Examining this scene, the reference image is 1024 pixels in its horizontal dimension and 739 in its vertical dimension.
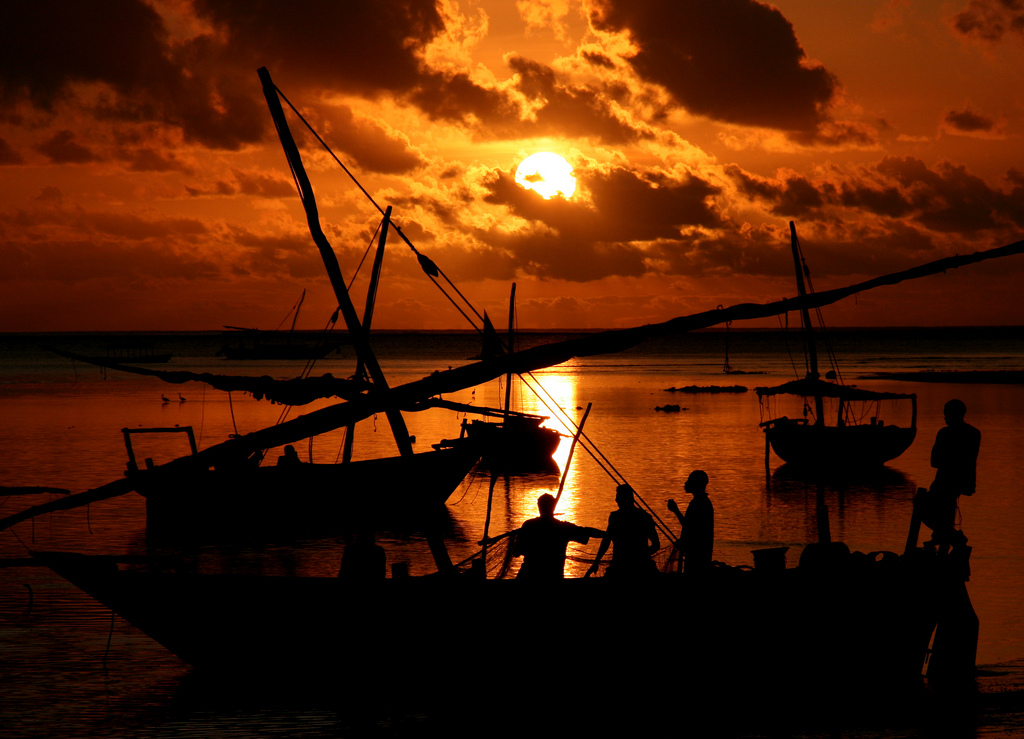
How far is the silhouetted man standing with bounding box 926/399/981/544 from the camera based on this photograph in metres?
12.1

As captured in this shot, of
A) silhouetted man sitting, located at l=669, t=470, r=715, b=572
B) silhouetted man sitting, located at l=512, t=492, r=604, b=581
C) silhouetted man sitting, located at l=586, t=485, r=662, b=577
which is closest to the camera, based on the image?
silhouetted man sitting, located at l=512, t=492, r=604, b=581

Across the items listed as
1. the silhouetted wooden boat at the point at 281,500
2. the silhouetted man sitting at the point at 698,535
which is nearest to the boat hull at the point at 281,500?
the silhouetted wooden boat at the point at 281,500

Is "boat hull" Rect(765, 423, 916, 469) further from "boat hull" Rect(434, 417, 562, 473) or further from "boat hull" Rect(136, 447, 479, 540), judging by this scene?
"boat hull" Rect(136, 447, 479, 540)

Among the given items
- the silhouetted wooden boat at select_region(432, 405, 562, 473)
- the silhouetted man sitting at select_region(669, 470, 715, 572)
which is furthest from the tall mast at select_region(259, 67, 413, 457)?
the silhouetted wooden boat at select_region(432, 405, 562, 473)

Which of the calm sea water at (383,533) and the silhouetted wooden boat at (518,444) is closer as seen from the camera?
the calm sea water at (383,533)

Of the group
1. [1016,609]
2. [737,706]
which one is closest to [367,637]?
[737,706]

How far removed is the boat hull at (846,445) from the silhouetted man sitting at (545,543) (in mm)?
22453

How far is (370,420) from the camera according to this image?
53.5 metres

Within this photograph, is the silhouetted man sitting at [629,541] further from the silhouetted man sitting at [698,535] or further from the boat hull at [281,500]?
the boat hull at [281,500]

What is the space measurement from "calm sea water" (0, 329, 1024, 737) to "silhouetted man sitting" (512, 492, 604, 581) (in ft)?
2.22

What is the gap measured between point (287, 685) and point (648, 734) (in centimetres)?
459

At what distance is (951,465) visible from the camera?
12125 millimetres

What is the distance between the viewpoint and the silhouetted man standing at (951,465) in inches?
475

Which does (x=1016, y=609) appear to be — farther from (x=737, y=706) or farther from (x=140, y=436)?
(x=140, y=436)
